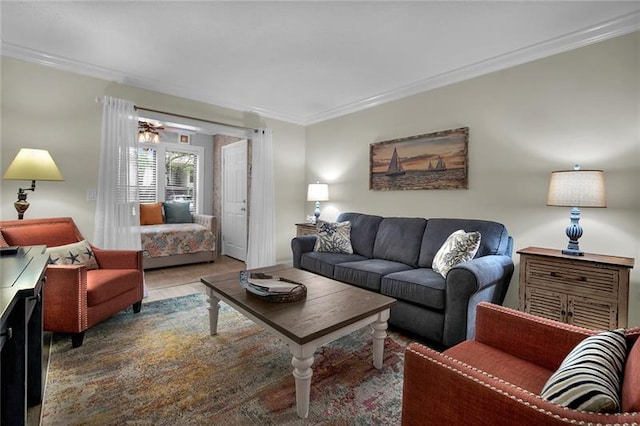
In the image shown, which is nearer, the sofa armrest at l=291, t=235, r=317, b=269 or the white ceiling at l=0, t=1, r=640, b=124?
the white ceiling at l=0, t=1, r=640, b=124

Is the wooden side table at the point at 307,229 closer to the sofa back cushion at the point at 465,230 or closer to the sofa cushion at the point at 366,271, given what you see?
the sofa cushion at the point at 366,271

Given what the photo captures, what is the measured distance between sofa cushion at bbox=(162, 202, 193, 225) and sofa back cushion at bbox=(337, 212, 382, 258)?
3.42 m

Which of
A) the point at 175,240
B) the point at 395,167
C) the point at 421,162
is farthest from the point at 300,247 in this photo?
the point at 175,240

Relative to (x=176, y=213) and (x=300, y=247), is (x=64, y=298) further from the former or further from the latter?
(x=176, y=213)

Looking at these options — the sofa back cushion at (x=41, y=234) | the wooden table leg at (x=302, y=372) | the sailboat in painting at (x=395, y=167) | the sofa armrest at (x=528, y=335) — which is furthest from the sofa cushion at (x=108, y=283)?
the sailboat in painting at (x=395, y=167)

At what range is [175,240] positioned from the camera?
4695 mm

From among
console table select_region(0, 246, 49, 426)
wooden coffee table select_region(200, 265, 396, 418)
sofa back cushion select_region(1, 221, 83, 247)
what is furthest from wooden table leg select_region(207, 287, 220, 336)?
sofa back cushion select_region(1, 221, 83, 247)

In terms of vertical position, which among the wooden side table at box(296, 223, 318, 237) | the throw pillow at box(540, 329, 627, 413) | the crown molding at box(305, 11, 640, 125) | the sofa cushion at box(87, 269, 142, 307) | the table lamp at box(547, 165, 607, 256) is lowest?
the sofa cushion at box(87, 269, 142, 307)

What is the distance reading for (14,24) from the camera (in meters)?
2.37

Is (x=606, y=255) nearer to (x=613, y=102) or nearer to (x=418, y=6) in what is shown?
(x=613, y=102)

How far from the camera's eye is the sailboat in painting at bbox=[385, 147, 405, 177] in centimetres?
368

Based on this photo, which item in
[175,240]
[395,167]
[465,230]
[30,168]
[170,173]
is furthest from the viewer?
[170,173]

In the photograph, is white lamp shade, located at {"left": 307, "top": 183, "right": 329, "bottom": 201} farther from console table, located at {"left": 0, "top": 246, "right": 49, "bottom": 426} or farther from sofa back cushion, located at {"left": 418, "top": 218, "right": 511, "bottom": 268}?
console table, located at {"left": 0, "top": 246, "right": 49, "bottom": 426}

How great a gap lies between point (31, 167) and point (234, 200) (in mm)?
3092
